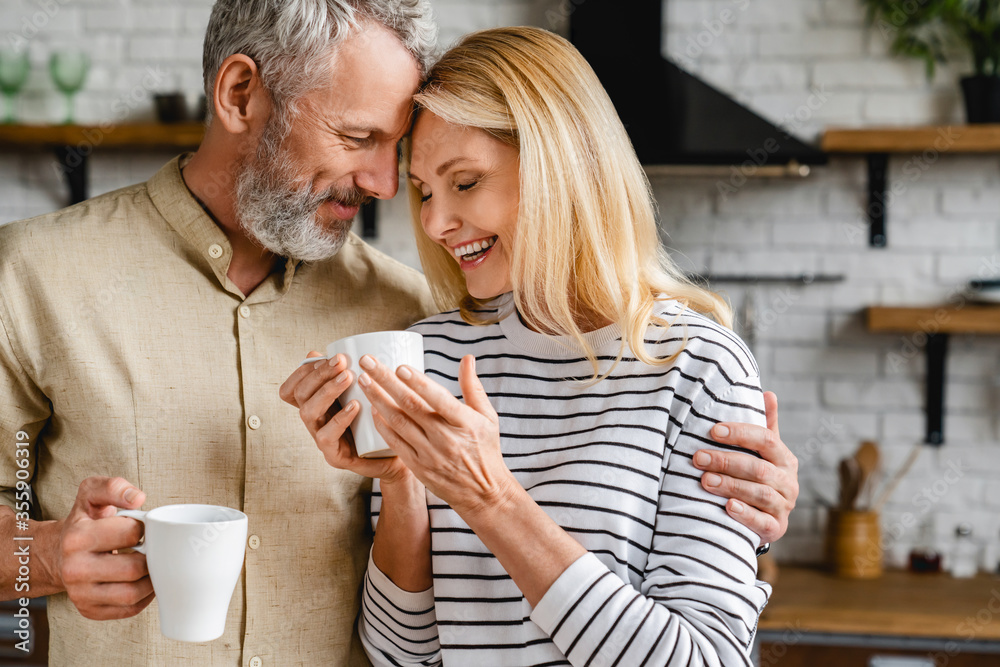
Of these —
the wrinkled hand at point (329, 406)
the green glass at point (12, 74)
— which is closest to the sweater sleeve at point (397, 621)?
the wrinkled hand at point (329, 406)

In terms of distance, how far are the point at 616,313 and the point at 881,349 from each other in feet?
6.44

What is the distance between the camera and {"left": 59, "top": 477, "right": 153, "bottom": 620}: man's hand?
0.83 metres

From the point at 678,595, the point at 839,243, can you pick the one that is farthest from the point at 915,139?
the point at 678,595

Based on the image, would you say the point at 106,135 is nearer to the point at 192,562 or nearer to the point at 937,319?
the point at 192,562

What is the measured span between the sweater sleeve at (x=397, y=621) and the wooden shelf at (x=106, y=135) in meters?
1.90

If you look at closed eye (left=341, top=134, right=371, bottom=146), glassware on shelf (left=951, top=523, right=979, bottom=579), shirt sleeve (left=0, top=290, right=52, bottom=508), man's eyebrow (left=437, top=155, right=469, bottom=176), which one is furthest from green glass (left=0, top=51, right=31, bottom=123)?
glassware on shelf (left=951, top=523, right=979, bottom=579)

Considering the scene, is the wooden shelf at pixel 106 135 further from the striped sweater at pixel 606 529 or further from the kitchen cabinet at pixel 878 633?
the kitchen cabinet at pixel 878 633

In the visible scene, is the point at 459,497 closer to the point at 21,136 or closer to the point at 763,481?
the point at 763,481

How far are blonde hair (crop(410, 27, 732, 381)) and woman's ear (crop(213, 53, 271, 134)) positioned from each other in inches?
8.9

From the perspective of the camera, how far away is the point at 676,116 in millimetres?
2379

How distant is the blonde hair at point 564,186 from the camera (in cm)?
109

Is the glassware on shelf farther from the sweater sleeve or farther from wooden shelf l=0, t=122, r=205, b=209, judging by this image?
wooden shelf l=0, t=122, r=205, b=209

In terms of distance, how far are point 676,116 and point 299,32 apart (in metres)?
1.49

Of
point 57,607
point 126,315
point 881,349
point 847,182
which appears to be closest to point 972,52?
point 847,182
